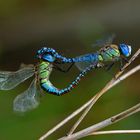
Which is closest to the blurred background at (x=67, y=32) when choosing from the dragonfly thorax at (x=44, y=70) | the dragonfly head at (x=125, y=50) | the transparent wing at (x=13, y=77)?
the transparent wing at (x=13, y=77)

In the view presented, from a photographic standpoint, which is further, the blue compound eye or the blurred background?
the blurred background

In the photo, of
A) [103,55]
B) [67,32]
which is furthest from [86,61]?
[67,32]

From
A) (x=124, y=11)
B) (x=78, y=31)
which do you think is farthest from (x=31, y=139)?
(x=124, y=11)

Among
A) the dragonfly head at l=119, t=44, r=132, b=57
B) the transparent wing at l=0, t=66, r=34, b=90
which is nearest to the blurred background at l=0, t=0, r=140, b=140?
the transparent wing at l=0, t=66, r=34, b=90

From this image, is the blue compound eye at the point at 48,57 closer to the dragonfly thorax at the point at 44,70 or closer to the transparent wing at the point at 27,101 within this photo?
the dragonfly thorax at the point at 44,70

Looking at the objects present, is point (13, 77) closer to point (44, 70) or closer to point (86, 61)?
point (44, 70)

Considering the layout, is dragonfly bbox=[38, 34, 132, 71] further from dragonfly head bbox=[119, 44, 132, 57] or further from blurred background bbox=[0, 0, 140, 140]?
blurred background bbox=[0, 0, 140, 140]
